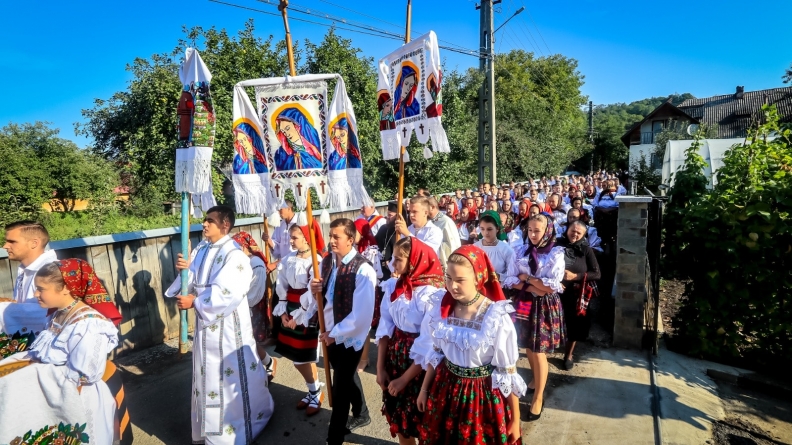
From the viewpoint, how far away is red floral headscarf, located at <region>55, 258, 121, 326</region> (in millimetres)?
2701

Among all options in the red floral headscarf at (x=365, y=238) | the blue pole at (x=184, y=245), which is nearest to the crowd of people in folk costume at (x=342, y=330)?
the blue pole at (x=184, y=245)

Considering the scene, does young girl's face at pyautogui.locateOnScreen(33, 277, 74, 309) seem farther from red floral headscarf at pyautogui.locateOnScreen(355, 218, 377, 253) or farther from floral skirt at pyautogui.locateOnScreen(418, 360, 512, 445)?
red floral headscarf at pyautogui.locateOnScreen(355, 218, 377, 253)

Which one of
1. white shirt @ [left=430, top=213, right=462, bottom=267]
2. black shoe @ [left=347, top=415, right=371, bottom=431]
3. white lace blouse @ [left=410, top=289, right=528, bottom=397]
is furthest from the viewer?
white shirt @ [left=430, top=213, right=462, bottom=267]

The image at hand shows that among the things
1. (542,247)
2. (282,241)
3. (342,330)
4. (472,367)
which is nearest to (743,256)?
(542,247)

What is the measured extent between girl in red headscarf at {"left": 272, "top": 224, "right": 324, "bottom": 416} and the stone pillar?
3699mm

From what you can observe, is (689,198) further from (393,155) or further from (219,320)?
(219,320)

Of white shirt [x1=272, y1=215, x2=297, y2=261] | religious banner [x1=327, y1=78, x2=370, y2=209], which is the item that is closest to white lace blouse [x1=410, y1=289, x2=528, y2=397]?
religious banner [x1=327, y1=78, x2=370, y2=209]

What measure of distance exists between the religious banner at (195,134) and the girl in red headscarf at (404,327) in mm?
2226

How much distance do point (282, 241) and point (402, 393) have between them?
3.30 meters

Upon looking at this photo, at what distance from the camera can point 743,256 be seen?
14.2 feet

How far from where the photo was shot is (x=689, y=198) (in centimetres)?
542

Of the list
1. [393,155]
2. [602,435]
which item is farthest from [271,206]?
[602,435]

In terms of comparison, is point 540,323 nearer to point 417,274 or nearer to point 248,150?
point 417,274

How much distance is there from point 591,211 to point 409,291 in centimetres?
799
